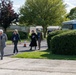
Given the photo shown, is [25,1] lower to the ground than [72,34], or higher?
higher

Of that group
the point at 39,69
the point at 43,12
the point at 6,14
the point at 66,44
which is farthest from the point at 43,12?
the point at 39,69

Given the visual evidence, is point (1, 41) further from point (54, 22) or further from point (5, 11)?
point (54, 22)

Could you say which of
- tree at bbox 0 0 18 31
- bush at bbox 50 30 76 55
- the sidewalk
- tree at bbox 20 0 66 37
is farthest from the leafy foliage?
the sidewalk

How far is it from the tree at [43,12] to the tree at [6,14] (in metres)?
7.35

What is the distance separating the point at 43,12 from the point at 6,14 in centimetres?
1023

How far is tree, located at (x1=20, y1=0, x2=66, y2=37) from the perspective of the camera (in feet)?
185

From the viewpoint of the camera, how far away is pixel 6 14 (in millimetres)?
48250

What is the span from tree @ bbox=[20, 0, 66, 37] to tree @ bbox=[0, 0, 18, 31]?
7.35 m

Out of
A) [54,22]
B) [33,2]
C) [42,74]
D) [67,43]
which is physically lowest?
[42,74]

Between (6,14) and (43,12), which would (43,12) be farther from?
(6,14)

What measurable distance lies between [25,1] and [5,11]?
38.4 ft

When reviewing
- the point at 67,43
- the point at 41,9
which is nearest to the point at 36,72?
the point at 67,43

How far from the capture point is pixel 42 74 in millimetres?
11094

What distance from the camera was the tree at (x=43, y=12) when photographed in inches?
2218
